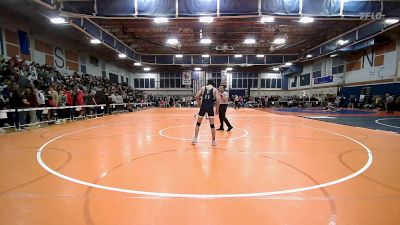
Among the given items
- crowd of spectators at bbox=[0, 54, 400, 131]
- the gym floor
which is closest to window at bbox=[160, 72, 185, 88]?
crowd of spectators at bbox=[0, 54, 400, 131]

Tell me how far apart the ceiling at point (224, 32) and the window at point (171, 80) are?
422 inches

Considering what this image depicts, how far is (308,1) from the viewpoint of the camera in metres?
11.8

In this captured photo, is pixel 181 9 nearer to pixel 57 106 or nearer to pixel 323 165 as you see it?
pixel 57 106

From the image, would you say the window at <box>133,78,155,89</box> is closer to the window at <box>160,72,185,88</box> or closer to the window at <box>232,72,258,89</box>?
the window at <box>160,72,185,88</box>

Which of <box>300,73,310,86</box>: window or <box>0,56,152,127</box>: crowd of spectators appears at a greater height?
<box>300,73,310,86</box>: window


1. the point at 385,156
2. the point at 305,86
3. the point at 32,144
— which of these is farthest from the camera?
the point at 305,86

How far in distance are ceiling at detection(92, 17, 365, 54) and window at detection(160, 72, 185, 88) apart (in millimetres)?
10727

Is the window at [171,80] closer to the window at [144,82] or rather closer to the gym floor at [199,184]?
the window at [144,82]

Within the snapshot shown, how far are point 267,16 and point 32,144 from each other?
1134cm

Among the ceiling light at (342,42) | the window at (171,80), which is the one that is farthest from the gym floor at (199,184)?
the window at (171,80)

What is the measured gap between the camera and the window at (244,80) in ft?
137

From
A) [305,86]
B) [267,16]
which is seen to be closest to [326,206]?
[267,16]

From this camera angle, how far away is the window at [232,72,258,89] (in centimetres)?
4181

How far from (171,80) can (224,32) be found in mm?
20026
